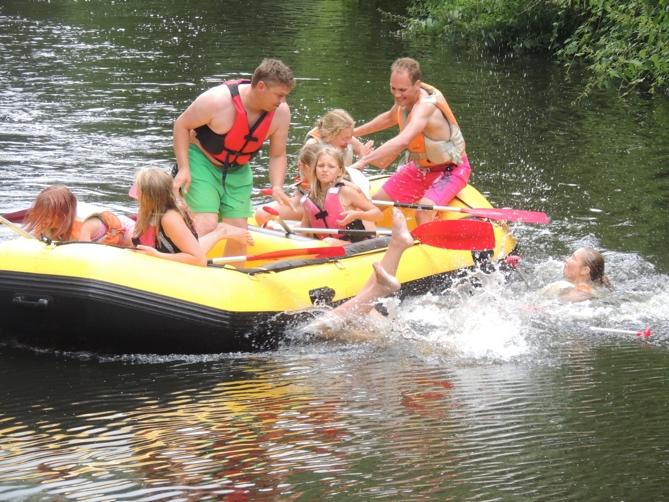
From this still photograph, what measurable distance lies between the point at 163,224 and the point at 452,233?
175 cm

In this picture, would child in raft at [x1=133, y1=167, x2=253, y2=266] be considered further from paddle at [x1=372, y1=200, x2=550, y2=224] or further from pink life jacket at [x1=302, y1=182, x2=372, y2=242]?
paddle at [x1=372, y1=200, x2=550, y2=224]

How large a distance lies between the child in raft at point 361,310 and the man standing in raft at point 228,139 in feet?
2.56

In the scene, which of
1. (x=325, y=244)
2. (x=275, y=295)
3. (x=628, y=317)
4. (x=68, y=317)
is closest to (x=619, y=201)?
(x=628, y=317)

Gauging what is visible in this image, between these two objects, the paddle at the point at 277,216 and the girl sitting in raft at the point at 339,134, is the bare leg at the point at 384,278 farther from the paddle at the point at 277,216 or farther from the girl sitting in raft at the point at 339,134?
the girl sitting in raft at the point at 339,134

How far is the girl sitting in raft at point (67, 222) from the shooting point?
599 cm

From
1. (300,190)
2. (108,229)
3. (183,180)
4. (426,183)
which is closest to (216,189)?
(183,180)

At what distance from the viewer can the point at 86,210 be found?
6.53 metres

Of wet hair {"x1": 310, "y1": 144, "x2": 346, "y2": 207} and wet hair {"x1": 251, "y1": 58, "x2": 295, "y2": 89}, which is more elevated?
wet hair {"x1": 251, "y1": 58, "x2": 295, "y2": 89}

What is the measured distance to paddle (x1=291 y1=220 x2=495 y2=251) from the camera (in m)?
6.74

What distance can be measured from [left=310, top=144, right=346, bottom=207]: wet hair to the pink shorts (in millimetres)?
817

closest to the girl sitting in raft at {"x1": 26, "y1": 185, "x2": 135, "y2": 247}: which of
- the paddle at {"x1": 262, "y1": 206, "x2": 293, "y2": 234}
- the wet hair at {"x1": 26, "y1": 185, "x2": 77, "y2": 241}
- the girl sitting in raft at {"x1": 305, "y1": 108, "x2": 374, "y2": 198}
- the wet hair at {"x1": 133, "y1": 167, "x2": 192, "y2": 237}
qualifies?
the wet hair at {"x1": 26, "y1": 185, "x2": 77, "y2": 241}

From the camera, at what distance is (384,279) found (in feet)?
19.6

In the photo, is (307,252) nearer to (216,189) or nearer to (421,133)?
(216,189)

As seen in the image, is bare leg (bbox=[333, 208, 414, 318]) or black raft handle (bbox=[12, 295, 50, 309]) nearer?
black raft handle (bbox=[12, 295, 50, 309])
